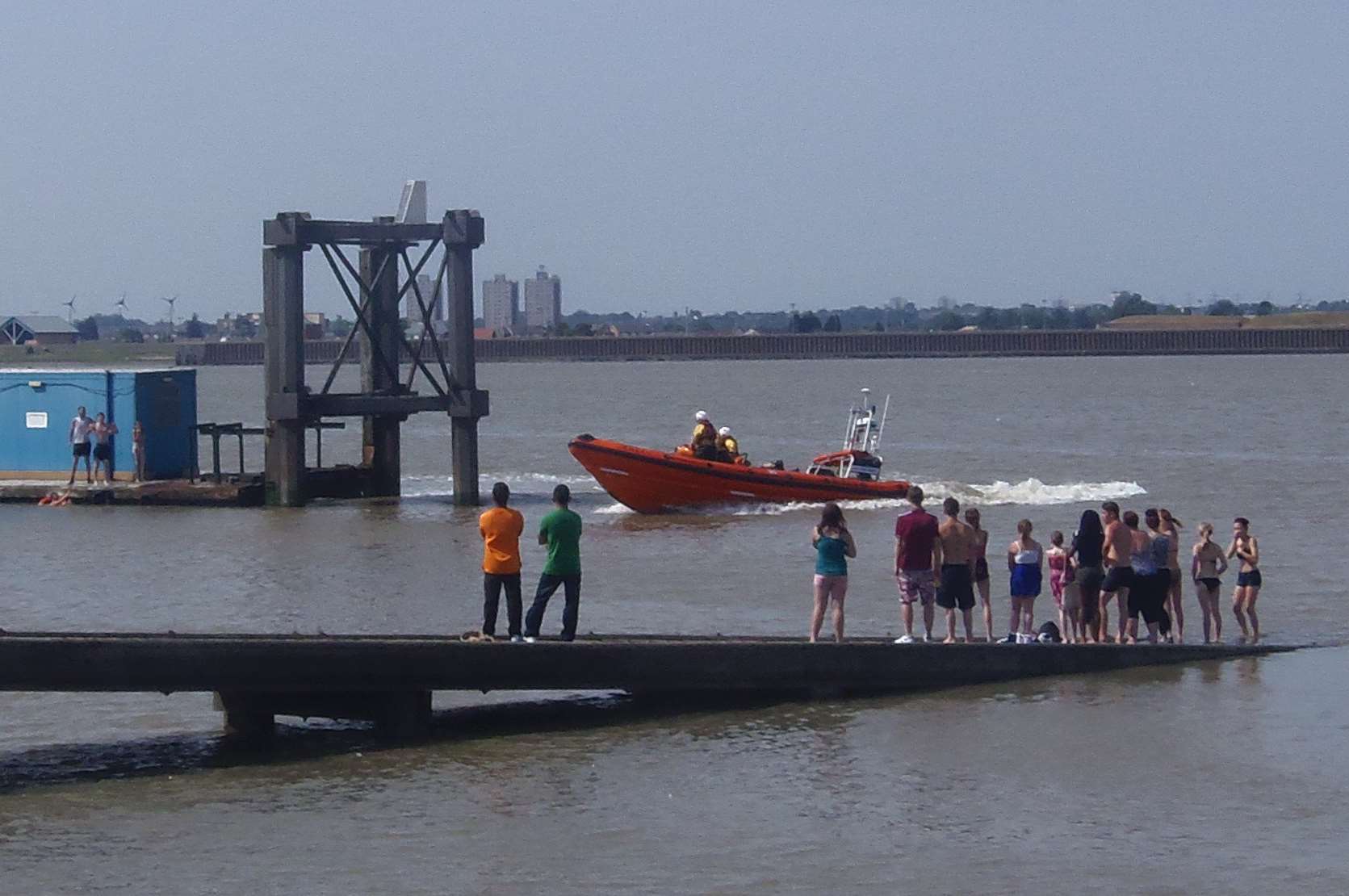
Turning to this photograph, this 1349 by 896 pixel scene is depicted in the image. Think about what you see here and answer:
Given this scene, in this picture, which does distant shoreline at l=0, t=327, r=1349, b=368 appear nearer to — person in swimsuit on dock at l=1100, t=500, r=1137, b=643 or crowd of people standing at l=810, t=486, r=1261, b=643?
crowd of people standing at l=810, t=486, r=1261, b=643

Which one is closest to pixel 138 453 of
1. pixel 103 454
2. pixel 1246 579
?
pixel 103 454

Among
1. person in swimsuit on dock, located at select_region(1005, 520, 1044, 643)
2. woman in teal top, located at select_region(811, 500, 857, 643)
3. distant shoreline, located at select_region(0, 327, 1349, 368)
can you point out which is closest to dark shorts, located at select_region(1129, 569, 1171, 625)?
person in swimsuit on dock, located at select_region(1005, 520, 1044, 643)

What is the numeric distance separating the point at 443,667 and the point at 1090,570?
17.8 feet

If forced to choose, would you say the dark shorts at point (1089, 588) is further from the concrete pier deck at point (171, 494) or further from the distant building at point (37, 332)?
the distant building at point (37, 332)

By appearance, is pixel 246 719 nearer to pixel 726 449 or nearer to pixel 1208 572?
pixel 1208 572

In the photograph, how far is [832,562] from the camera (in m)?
14.5

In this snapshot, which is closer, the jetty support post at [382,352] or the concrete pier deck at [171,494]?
the concrete pier deck at [171,494]

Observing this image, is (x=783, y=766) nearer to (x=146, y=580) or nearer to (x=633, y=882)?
(x=633, y=882)

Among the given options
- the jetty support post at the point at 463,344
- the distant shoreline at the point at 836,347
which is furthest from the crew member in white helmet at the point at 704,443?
the distant shoreline at the point at 836,347

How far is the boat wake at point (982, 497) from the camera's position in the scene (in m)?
30.7

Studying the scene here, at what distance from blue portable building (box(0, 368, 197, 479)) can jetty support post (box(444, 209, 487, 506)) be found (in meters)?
4.45

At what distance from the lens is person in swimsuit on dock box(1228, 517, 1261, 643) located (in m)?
16.7

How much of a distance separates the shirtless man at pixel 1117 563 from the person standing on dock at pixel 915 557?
5.22 ft

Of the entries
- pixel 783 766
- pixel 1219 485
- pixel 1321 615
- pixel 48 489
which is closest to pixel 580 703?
pixel 783 766
